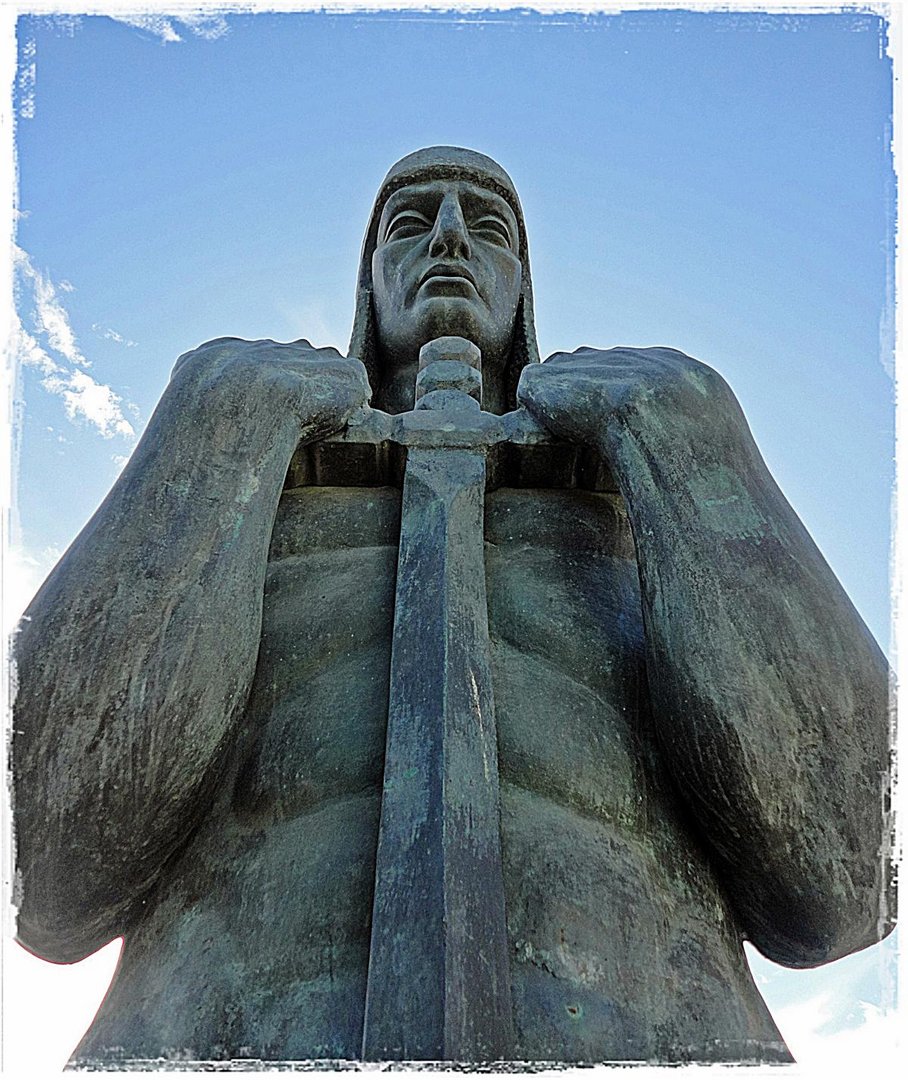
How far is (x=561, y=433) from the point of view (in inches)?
162

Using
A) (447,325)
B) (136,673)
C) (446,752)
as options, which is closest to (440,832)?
(446,752)

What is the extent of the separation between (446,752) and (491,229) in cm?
327

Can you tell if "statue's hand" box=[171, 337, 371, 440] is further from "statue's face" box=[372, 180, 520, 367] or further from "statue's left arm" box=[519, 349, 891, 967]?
"statue's left arm" box=[519, 349, 891, 967]

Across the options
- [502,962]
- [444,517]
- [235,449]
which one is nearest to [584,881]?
[502,962]

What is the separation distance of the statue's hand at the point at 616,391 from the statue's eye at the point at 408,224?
60.4 inches

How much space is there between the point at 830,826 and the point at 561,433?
5.39 feet

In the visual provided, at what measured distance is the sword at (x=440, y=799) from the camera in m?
2.46

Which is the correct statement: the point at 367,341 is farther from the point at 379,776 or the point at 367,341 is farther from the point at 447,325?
the point at 379,776

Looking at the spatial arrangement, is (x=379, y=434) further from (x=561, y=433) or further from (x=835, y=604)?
(x=835, y=604)

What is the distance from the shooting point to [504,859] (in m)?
2.92

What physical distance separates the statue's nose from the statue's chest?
143cm

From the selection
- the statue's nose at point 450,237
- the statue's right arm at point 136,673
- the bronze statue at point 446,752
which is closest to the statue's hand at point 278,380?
the bronze statue at point 446,752

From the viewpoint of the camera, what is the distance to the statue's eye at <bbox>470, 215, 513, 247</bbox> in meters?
5.51

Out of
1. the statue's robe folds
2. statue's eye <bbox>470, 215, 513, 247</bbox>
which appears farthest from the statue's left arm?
statue's eye <bbox>470, 215, 513, 247</bbox>
